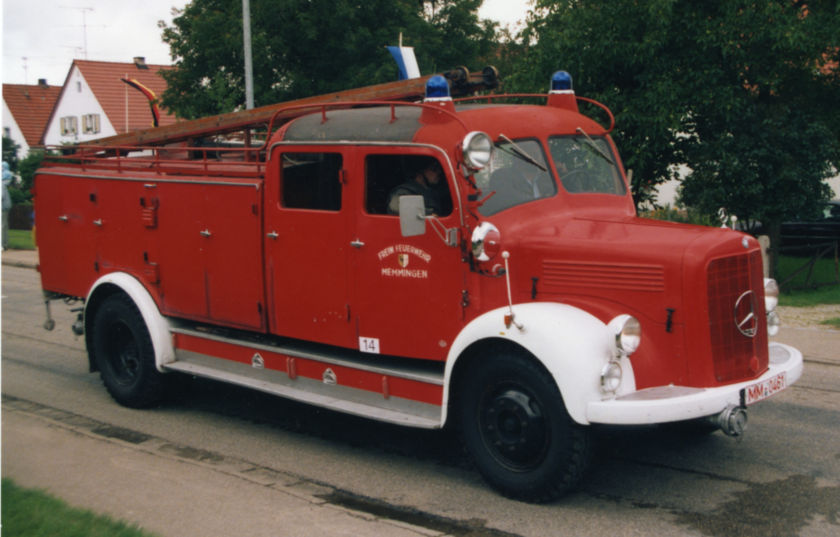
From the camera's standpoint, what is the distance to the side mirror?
6.04 meters

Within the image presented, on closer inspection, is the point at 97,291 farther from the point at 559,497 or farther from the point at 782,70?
the point at 782,70

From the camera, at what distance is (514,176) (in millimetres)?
6453

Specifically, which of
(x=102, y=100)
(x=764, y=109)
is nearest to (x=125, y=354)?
(x=764, y=109)

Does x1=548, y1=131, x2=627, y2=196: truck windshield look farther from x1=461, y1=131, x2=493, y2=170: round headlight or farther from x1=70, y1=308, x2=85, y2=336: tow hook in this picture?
x1=70, y1=308, x2=85, y2=336: tow hook

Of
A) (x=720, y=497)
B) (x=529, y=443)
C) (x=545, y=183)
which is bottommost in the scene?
(x=720, y=497)

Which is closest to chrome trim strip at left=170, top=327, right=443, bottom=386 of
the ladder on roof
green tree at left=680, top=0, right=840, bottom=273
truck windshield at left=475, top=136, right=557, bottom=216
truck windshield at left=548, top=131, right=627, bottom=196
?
truck windshield at left=475, top=136, right=557, bottom=216

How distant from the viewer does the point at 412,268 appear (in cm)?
638

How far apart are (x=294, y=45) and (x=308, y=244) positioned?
23032mm

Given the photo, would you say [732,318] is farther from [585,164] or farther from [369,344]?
[369,344]

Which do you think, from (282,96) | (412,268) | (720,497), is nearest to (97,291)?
(412,268)

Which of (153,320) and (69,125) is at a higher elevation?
(69,125)

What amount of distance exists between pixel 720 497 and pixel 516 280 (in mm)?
1845

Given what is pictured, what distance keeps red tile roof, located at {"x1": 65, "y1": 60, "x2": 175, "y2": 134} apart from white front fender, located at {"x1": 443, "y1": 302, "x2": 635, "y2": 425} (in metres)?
48.6

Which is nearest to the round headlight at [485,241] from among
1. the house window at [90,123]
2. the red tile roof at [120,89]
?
the red tile roof at [120,89]
